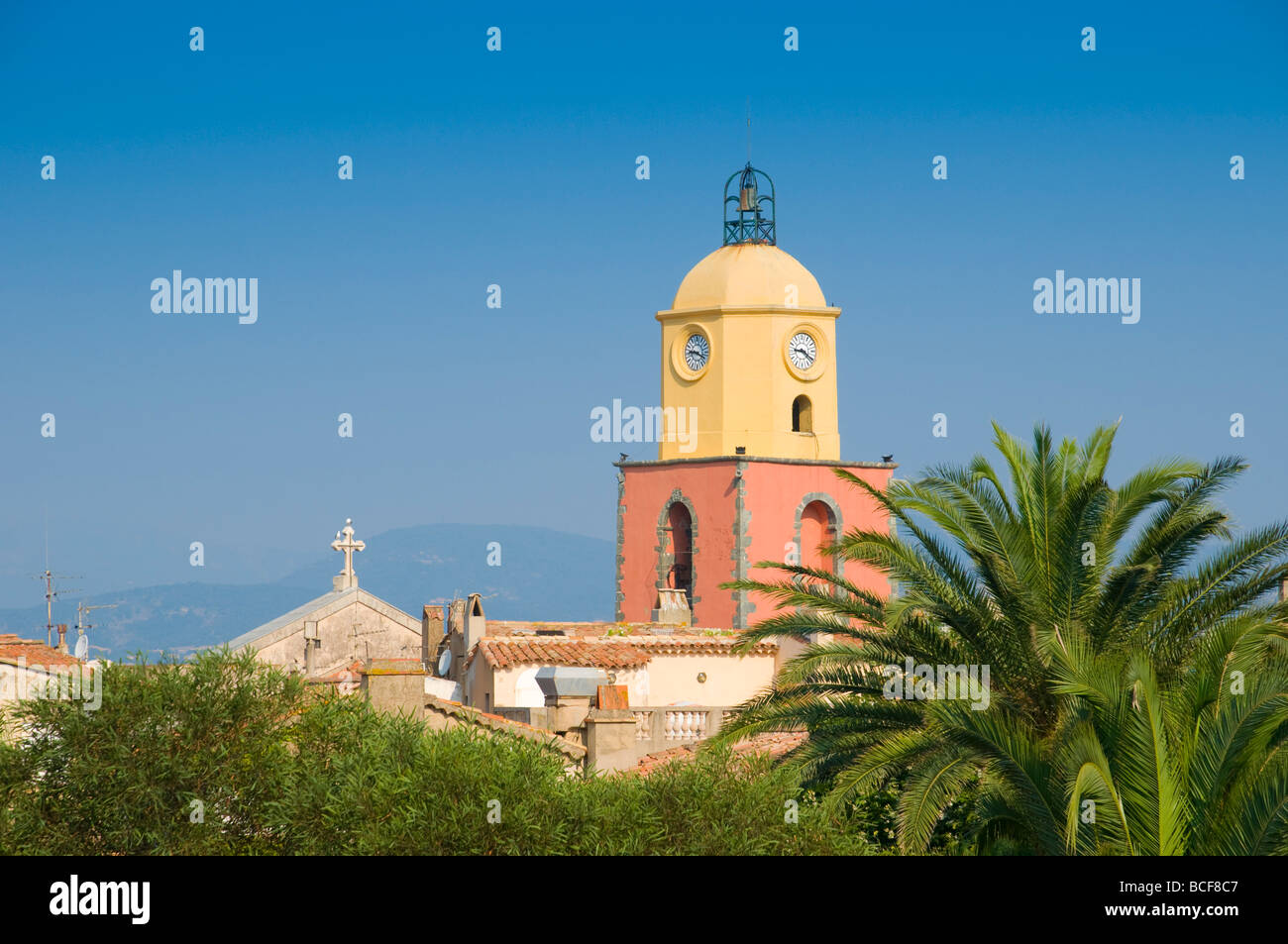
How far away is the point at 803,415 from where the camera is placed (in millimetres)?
44125

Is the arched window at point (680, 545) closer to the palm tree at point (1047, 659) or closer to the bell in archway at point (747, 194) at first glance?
the bell in archway at point (747, 194)

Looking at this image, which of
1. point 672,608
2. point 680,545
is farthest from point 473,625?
point 680,545

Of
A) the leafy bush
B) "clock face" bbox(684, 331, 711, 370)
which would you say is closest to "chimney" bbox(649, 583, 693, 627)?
"clock face" bbox(684, 331, 711, 370)

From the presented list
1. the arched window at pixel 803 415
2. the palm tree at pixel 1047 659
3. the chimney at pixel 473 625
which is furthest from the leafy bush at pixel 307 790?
the arched window at pixel 803 415

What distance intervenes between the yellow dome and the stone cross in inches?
393

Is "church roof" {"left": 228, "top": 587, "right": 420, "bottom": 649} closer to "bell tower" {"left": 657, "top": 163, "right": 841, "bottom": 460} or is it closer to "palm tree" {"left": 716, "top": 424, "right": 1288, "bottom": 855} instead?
"bell tower" {"left": 657, "top": 163, "right": 841, "bottom": 460}

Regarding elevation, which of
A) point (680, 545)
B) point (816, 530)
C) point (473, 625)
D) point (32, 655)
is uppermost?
point (816, 530)

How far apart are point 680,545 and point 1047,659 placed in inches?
1038

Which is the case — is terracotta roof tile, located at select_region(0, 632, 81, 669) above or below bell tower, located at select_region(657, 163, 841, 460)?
below

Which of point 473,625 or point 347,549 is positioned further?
point 347,549

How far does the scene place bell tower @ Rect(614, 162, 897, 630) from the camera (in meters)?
42.4

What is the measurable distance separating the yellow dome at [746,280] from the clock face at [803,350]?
79 cm

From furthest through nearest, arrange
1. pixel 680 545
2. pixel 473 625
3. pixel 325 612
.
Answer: pixel 325 612 → pixel 680 545 → pixel 473 625

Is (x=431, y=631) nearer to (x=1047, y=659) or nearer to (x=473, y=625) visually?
(x=473, y=625)
